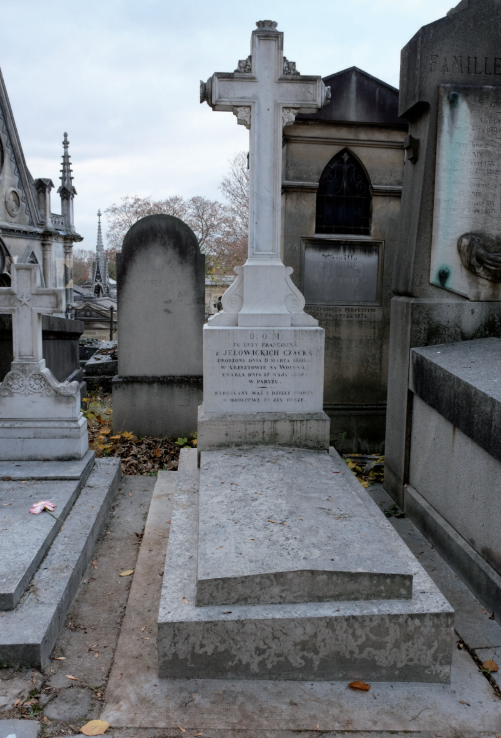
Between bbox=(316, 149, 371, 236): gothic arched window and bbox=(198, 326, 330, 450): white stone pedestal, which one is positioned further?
bbox=(316, 149, 371, 236): gothic arched window

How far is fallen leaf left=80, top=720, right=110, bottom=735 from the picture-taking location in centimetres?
250

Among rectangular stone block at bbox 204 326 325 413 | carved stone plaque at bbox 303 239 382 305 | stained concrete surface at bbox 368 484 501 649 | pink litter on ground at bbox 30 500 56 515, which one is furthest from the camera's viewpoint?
carved stone plaque at bbox 303 239 382 305

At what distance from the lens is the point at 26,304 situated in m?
5.29

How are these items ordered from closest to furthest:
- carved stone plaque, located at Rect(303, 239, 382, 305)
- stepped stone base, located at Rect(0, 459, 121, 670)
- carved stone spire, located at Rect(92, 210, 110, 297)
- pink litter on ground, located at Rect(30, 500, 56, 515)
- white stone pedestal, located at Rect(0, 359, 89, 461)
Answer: stepped stone base, located at Rect(0, 459, 121, 670)
pink litter on ground, located at Rect(30, 500, 56, 515)
white stone pedestal, located at Rect(0, 359, 89, 461)
carved stone plaque, located at Rect(303, 239, 382, 305)
carved stone spire, located at Rect(92, 210, 110, 297)

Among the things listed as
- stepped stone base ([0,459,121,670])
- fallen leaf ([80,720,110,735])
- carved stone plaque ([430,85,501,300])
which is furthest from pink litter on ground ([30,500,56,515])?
carved stone plaque ([430,85,501,300])

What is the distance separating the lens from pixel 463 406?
3859mm

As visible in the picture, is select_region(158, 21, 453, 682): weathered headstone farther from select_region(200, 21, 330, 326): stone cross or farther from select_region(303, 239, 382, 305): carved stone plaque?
select_region(303, 239, 382, 305): carved stone plaque

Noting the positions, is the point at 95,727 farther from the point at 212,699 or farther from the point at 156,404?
the point at 156,404

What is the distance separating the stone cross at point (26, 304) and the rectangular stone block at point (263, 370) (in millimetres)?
1617

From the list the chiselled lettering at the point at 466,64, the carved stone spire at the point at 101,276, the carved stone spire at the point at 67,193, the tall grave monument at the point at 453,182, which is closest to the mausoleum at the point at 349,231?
the tall grave monument at the point at 453,182

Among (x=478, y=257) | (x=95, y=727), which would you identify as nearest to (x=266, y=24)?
(x=478, y=257)

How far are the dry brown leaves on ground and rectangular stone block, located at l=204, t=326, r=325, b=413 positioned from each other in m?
1.82

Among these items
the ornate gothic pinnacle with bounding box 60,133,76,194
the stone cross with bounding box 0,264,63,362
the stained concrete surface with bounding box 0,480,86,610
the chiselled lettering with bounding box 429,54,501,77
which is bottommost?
the stained concrete surface with bounding box 0,480,86,610

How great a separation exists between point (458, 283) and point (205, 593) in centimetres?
327
